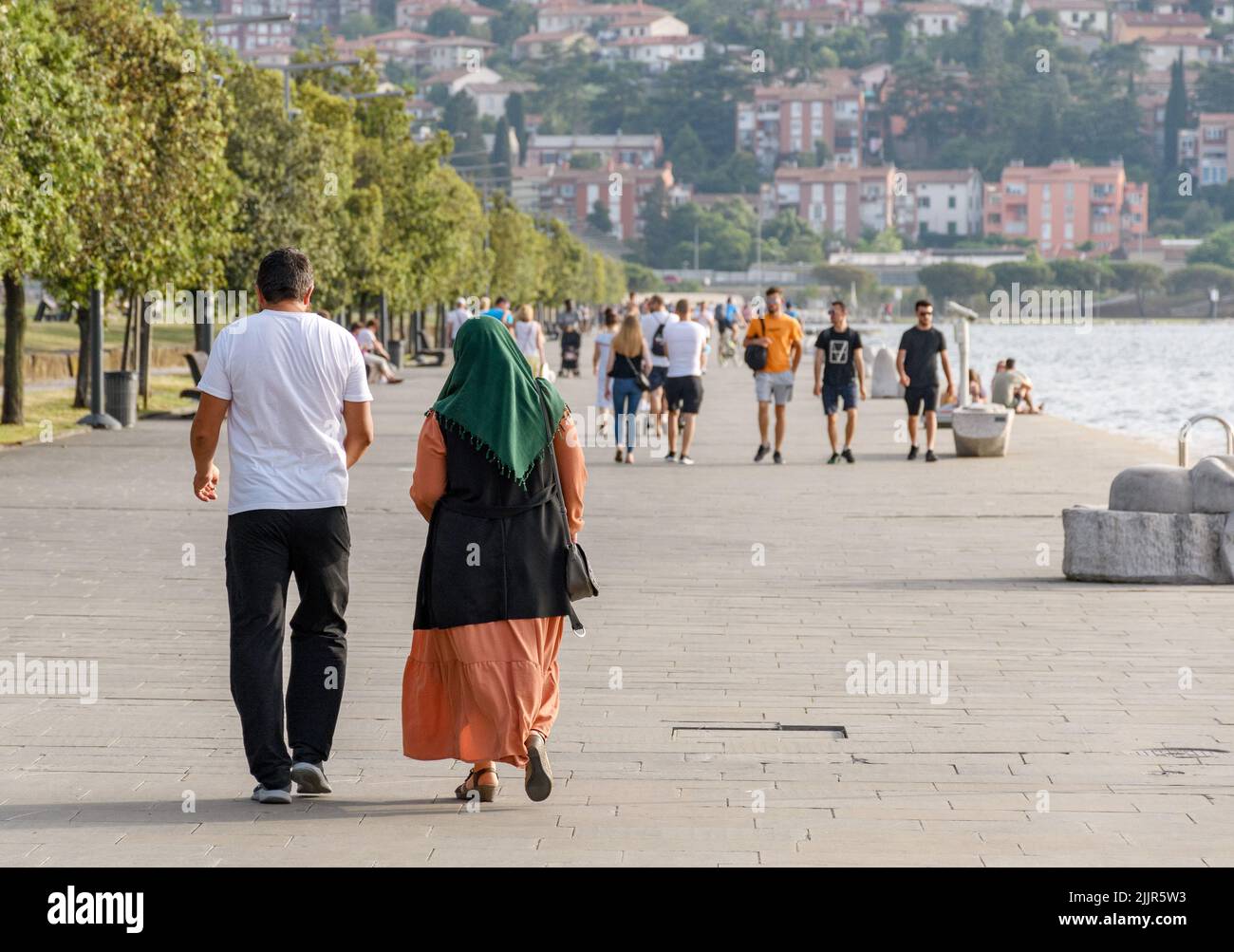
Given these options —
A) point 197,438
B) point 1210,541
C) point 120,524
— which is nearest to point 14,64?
point 120,524

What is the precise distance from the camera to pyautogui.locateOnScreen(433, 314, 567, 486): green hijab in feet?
21.0

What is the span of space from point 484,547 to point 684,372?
14.7 metres

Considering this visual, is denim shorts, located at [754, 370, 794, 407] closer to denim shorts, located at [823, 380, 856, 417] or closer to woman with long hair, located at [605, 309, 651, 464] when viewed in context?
denim shorts, located at [823, 380, 856, 417]

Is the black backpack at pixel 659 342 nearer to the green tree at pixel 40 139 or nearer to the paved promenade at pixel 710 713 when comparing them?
the green tree at pixel 40 139

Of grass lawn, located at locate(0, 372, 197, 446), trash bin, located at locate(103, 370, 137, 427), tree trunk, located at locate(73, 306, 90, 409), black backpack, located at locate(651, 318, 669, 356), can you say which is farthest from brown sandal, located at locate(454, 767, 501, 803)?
tree trunk, located at locate(73, 306, 90, 409)

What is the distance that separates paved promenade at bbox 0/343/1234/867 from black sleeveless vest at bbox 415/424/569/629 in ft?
2.01

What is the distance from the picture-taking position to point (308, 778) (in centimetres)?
646

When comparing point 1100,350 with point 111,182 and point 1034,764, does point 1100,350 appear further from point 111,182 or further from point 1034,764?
point 1034,764

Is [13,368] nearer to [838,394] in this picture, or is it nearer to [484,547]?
[838,394]

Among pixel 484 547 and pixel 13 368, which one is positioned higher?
pixel 484 547

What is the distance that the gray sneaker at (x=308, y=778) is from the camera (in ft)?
21.2

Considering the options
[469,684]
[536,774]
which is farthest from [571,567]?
[536,774]

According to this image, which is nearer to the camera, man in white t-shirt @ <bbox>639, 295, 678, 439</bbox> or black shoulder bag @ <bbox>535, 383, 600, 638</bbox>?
black shoulder bag @ <bbox>535, 383, 600, 638</bbox>

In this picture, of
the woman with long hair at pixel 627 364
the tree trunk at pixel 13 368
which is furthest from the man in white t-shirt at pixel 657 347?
the tree trunk at pixel 13 368
